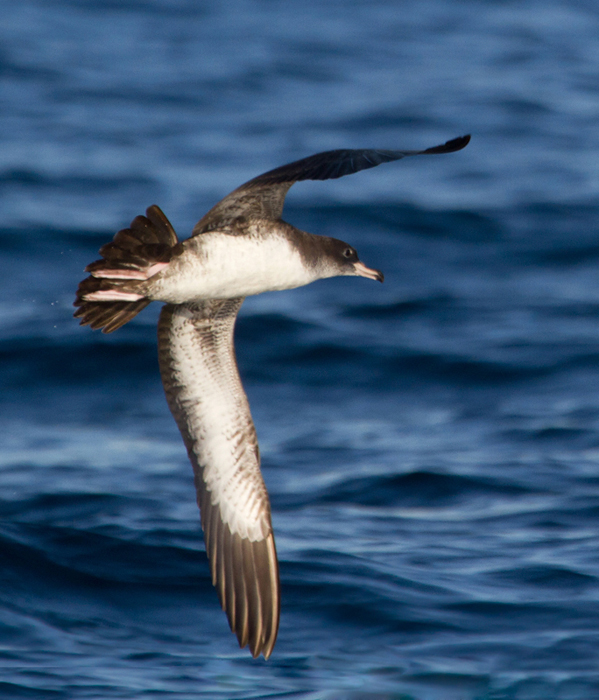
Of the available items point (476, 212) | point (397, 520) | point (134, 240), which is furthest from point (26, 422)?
point (476, 212)

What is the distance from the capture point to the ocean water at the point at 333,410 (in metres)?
6.97

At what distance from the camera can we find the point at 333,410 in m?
10.8

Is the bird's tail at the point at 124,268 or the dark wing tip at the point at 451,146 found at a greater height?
the dark wing tip at the point at 451,146

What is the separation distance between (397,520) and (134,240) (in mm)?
4156

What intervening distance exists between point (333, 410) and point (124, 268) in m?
5.70

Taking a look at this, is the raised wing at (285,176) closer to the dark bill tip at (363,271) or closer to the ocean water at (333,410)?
the dark bill tip at (363,271)

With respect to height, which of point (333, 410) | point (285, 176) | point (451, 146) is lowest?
point (333, 410)

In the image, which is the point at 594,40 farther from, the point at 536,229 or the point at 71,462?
the point at 71,462

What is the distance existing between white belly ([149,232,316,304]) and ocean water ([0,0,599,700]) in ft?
7.75

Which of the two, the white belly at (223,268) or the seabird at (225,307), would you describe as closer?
the seabird at (225,307)

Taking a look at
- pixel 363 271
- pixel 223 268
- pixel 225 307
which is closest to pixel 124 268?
pixel 223 268

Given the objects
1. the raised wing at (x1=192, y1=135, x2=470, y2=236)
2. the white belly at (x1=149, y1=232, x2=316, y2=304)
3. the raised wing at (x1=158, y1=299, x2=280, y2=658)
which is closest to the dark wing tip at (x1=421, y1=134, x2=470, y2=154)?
the raised wing at (x1=192, y1=135, x2=470, y2=236)

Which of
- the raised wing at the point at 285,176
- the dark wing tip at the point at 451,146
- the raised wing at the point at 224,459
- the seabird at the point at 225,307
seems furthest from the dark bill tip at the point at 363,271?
the dark wing tip at the point at 451,146

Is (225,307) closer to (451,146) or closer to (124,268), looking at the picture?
(124,268)
